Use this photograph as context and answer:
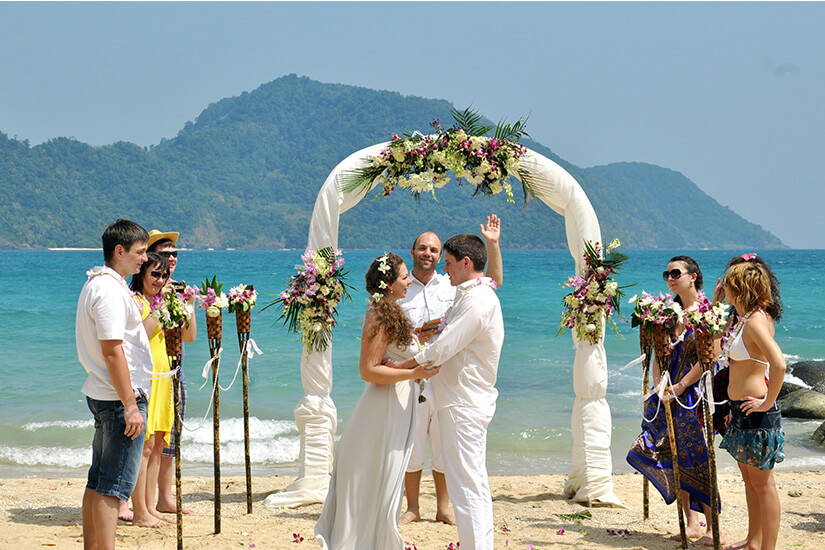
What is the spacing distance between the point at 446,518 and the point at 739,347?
2.79m

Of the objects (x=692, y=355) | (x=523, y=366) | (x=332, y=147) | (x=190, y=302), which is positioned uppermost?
(x=332, y=147)

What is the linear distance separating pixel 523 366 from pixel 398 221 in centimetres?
5486

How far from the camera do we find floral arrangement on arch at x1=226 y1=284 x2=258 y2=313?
18.6 feet

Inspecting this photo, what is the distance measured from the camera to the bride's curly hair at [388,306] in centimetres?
476

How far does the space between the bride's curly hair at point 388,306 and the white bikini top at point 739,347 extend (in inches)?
86.7

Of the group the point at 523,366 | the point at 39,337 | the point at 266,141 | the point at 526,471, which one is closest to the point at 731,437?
the point at 526,471

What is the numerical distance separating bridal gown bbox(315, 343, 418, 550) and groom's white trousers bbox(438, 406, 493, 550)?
31 cm

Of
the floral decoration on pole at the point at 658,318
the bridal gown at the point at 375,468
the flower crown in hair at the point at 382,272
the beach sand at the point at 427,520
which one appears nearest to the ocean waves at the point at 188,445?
the beach sand at the point at 427,520

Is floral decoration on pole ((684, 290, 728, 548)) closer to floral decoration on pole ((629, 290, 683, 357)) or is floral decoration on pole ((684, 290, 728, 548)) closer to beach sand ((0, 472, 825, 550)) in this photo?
floral decoration on pole ((629, 290, 683, 357))

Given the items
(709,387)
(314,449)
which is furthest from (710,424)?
(314,449)

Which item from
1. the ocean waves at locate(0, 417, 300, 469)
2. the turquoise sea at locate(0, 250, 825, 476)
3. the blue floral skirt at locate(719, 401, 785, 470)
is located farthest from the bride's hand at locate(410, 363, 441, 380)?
the ocean waves at locate(0, 417, 300, 469)

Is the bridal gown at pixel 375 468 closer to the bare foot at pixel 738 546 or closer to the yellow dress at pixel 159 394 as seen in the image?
the yellow dress at pixel 159 394

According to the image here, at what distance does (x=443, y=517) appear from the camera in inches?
247

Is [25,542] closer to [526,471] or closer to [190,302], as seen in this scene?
[190,302]
